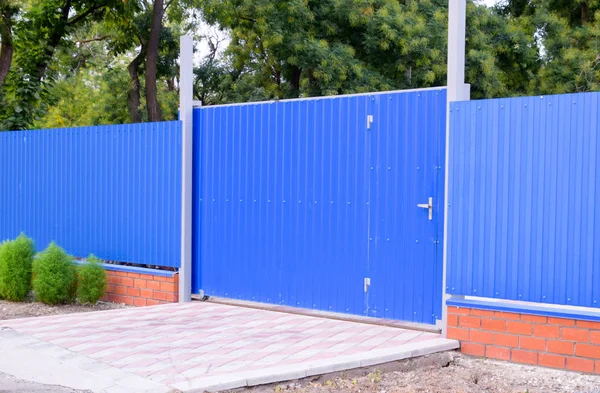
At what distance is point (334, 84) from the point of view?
19578 millimetres

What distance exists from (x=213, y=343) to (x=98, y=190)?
149 inches

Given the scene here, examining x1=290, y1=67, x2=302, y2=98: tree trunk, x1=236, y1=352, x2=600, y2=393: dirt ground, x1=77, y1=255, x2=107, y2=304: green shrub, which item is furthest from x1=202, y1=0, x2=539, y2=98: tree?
x1=236, y1=352, x2=600, y2=393: dirt ground

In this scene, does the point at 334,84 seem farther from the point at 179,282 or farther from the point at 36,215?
the point at 179,282

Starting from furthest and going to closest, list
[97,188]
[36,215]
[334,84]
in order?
1. [334,84]
2. [36,215]
3. [97,188]

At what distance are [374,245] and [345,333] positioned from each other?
33.6 inches

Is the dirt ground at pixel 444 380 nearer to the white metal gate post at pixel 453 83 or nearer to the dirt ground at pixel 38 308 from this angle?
the white metal gate post at pixel 453 83

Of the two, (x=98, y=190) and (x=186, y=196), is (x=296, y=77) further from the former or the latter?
(x=186, y=196)

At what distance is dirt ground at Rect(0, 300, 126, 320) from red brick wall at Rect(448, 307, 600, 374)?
4206 millimetres

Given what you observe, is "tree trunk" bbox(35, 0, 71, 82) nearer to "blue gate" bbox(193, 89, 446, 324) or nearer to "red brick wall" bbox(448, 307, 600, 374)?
"blue gate" bbox(193, 89, 446, 324)

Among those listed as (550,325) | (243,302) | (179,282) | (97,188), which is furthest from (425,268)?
(97,188)

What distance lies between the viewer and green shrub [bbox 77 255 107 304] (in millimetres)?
8469

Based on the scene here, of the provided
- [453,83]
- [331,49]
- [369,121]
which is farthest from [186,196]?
[331,49]

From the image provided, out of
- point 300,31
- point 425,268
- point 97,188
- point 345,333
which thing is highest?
point 300,31

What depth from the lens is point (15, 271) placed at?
28.3 ft
